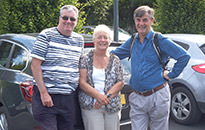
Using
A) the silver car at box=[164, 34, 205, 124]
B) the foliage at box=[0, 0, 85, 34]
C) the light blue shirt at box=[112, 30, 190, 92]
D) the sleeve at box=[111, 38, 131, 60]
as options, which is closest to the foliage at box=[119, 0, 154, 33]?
the foliage at box=[0, 0, 85, 34]

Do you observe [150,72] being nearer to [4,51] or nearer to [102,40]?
[102,40]

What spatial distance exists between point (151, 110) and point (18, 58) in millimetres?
1825

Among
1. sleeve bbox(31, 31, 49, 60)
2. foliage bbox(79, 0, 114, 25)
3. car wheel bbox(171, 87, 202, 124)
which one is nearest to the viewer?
sleeve bbox(31, 31, 49, 60)

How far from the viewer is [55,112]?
9.37 feet

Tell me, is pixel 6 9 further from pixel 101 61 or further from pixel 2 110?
pixel 101 61

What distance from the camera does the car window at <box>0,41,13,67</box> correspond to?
3.93m

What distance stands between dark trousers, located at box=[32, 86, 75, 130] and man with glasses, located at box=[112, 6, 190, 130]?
2.55ft

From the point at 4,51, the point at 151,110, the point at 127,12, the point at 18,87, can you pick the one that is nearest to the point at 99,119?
the point at 151,110

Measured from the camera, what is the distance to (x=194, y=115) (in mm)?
4945

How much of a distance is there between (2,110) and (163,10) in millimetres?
8124

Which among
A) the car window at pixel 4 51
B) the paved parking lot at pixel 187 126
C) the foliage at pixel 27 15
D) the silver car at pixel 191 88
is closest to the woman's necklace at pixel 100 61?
the car window at pixel 4 51

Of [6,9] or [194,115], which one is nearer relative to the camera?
[194,115]

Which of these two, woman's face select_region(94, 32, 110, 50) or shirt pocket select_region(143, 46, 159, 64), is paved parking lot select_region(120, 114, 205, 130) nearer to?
shirt pocket select_region(143, 46, 159, 64)

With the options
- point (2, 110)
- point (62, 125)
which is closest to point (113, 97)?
point (62, 125)
